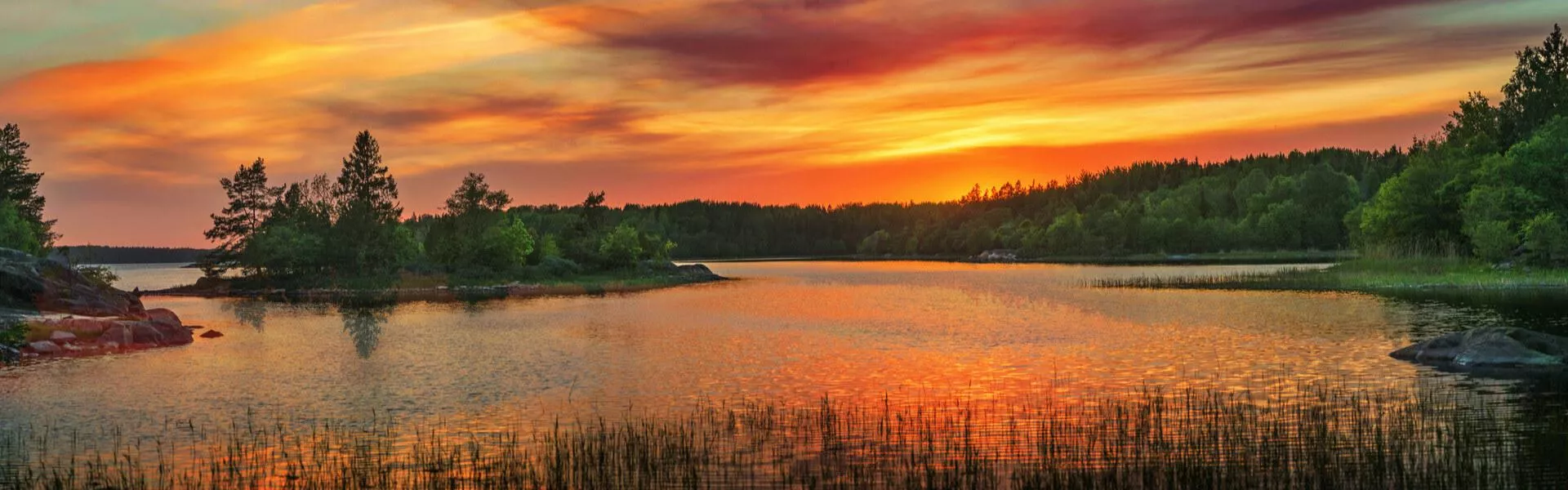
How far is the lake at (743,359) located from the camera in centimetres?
3456

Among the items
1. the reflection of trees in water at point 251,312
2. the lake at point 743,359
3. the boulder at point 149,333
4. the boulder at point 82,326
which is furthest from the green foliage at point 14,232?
the boulder at point 82,326

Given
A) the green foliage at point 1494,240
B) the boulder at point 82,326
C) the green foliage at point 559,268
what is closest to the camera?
the boulder at point 82,326

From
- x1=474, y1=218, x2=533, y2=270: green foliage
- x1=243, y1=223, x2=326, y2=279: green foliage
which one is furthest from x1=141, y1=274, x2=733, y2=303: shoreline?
x1=474, y1=218, x2=533, y2=270: green foliage

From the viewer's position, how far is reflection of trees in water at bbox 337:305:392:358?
59500 millimetres

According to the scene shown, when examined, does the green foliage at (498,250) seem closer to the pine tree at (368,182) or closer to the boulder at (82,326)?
the pine tree at (368,182)

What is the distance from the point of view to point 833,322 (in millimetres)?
73938

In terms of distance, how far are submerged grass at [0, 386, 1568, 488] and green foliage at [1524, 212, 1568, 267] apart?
73337mm

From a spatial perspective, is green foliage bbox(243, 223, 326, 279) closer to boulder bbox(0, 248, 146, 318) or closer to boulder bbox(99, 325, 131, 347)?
boulder bbox(0, 248, 146, 318)

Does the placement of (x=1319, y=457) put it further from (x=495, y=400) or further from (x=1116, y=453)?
(x=495, y=400)

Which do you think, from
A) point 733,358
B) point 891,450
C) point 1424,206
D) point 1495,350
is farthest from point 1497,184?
point 891,450

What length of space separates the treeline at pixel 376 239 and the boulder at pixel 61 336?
8354 cm

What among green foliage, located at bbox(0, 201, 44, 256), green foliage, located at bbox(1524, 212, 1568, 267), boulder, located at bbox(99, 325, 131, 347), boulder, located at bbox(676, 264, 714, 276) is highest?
green foliage, located at bbox(0, 201, 44, 256)

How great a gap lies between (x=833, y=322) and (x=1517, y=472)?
55148mm

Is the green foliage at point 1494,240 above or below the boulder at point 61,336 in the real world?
above
